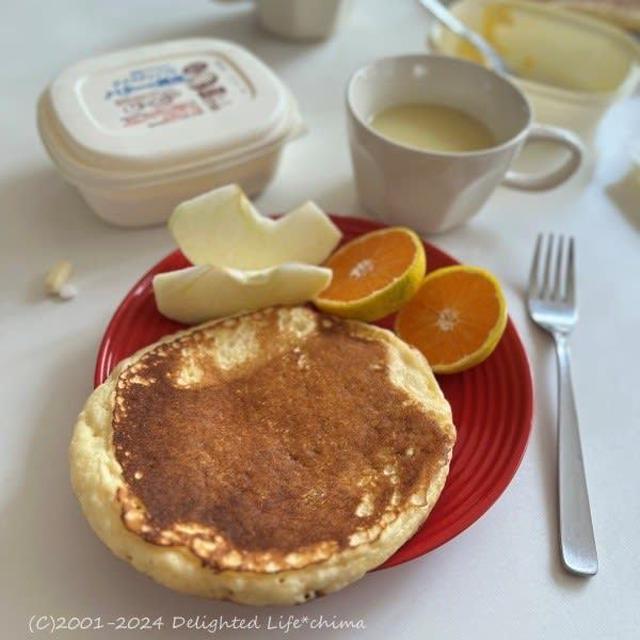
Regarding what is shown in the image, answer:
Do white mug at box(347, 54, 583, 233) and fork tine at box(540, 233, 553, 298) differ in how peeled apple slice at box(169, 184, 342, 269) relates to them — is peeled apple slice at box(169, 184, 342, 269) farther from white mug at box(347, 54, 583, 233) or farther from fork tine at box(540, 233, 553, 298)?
fork tine at box(540, 233, 553, 298)

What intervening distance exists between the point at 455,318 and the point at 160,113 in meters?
0.65

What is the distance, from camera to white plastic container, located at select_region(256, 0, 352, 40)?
1.78m

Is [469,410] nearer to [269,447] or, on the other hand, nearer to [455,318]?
[455,318]

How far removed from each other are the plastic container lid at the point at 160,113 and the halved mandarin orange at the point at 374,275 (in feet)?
0.91

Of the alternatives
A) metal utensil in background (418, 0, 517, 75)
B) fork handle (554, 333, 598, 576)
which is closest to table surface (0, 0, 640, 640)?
fork handle (554, 333, 598, 576)

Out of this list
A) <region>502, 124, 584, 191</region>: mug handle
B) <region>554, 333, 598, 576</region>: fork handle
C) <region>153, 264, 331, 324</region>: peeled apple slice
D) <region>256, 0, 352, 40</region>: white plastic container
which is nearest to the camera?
<region>554, 333, 598, 576</region>: fork handle

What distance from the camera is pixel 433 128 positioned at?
1.40 m

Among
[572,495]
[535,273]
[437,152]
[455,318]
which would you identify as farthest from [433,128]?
[572,495]

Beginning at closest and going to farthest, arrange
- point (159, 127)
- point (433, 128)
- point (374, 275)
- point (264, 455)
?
point (264, 455) → point (374, 275) → point (159, 127) → point (433, 128)

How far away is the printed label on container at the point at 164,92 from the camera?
1.29m

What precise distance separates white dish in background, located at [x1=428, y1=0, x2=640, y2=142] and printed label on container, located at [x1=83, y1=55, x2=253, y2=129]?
0.55 meters

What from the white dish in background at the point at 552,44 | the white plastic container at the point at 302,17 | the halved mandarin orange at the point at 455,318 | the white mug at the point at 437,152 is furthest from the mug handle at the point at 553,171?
the white plastic container at the point at 302,17

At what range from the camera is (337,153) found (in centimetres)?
156

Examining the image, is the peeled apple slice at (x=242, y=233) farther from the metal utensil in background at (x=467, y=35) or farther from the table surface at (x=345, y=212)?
the metal utensil in background at (x=467, y=35)
